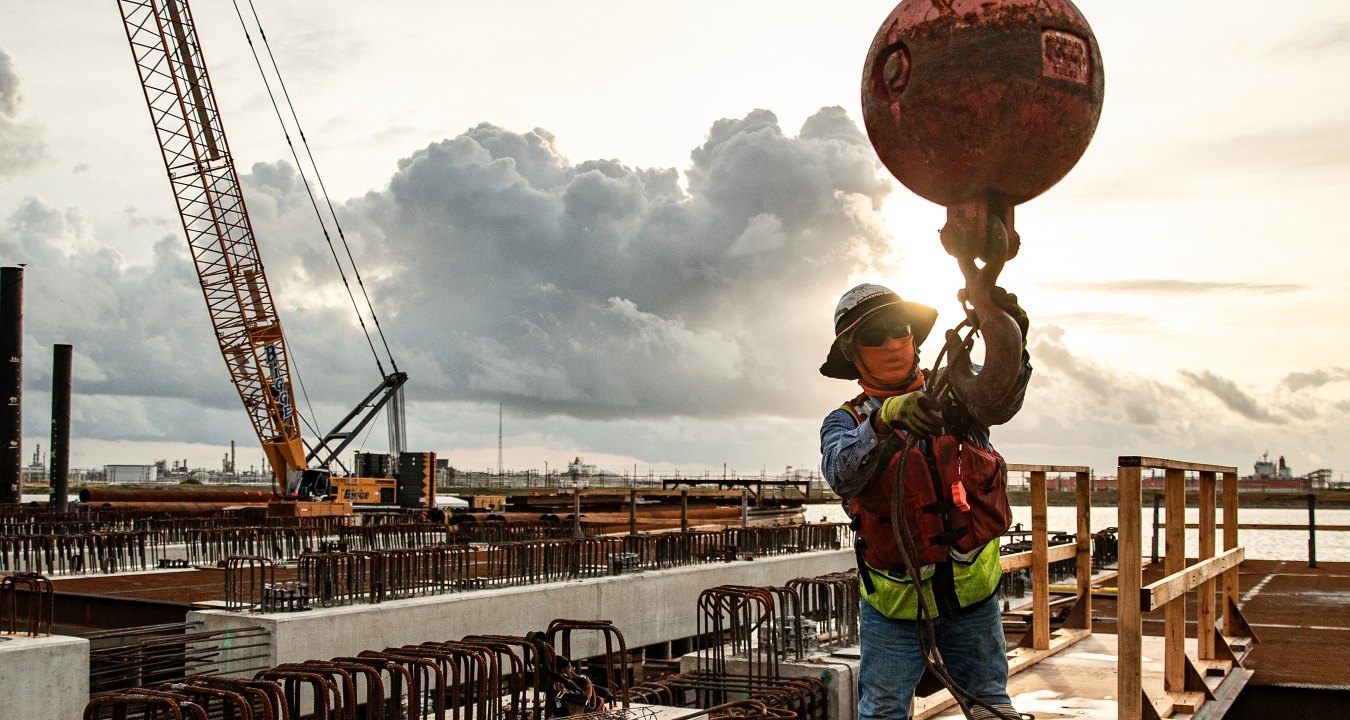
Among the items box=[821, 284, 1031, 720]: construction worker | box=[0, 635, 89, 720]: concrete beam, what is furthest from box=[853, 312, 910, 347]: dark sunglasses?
box=[0, 635, 89, 720]: concrete beam

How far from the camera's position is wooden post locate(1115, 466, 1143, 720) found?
5.87 meters

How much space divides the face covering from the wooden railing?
5.25ft

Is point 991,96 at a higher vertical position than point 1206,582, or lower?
higher

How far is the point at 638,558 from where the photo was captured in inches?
770

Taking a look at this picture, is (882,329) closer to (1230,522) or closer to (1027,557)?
(1027,557)

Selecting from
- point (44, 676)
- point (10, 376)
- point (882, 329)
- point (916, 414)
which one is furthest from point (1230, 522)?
point (10, 376)

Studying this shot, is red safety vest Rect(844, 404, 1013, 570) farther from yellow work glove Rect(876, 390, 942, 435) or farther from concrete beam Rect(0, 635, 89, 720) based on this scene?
concrete beam Rect(0, 635, 89, 720)

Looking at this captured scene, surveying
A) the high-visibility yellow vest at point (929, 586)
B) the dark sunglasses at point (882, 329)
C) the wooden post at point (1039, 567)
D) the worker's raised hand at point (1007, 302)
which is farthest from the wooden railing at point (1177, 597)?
the worker's raised hand at point (1007, 302)

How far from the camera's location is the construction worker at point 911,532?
15.2 feet

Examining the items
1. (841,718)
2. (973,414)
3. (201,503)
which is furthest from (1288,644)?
(201,503)

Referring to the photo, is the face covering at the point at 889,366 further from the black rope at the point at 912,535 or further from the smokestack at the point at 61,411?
the smokestack at the point at 61,411

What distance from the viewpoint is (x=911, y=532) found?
15.3 ft

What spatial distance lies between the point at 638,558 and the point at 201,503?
36372 millimetres

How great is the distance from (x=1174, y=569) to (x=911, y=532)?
426 centimetres
